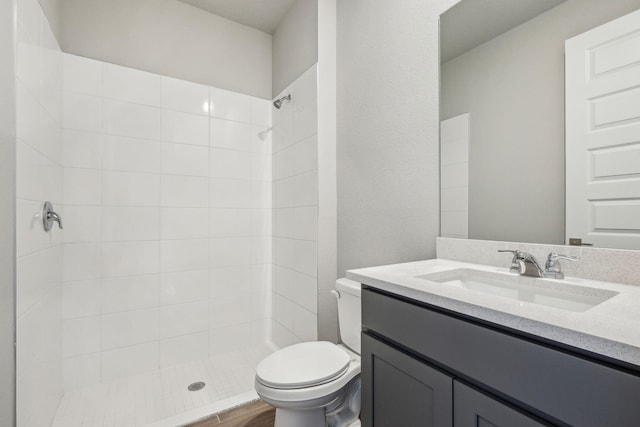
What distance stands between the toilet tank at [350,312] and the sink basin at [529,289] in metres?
0.46

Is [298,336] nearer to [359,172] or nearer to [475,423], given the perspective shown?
[359,172]

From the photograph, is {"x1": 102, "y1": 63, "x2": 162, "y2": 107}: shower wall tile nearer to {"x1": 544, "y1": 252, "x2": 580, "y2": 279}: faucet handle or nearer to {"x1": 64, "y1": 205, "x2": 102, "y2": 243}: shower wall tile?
{"x1": 64, "y1": 205, "x2": 102, "y2": 243}: shower wall tile

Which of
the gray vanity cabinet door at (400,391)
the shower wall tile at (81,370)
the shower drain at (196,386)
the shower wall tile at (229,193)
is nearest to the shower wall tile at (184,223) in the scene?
the shower wall tile at (229,193)

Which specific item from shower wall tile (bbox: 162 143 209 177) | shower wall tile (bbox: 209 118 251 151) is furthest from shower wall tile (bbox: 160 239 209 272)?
shower wall tile (bbox: 209 118 251 151)

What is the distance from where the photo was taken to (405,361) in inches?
32.1

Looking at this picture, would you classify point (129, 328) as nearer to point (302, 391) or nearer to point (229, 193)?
point (229, 193)

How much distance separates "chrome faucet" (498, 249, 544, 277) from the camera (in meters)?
0.93

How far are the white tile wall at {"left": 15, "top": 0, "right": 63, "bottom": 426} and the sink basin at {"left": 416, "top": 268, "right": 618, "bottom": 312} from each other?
1.60 m

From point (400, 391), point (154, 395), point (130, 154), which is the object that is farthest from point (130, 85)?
point (400, 391)

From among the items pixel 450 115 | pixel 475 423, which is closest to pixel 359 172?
pixel 450 115

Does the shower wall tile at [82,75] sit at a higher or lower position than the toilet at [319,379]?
higher

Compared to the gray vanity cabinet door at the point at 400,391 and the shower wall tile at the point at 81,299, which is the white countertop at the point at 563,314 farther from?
the shower wall tile at the point at 81,299

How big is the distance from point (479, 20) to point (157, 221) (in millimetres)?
2204

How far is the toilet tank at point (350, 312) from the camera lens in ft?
4.66
